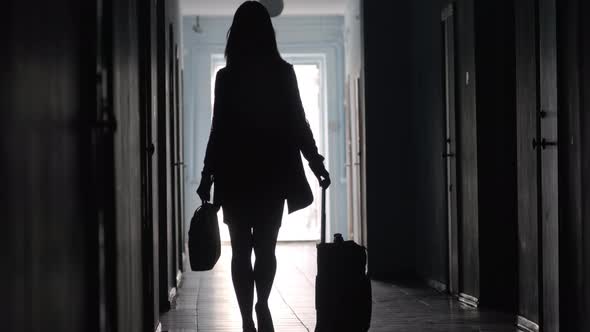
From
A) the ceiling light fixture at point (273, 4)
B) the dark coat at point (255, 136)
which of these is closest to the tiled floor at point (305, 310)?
the dark coat at point (255, 136)

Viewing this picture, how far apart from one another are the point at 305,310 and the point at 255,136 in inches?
77.4

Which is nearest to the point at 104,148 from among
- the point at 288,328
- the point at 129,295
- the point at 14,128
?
the point at 129,295

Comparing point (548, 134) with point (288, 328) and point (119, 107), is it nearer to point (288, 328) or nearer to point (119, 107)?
point (288, 328)

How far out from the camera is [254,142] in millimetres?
3439

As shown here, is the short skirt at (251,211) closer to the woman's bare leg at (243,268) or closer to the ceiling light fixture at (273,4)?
the woman's bare leg at (243,268)

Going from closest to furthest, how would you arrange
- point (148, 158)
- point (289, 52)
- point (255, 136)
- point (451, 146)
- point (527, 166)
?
point (255, 136) → point (148, 158) → point (527, 166) → point (451, 146) → point (289, 52)

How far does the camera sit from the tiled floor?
4379 mm

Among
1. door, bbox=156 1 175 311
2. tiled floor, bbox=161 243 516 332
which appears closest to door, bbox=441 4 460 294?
tiled floor, bbox=161 243 516 332

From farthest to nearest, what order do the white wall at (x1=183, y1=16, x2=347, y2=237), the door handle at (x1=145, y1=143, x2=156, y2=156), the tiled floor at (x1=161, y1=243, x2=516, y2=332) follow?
the white wall at (x1=183, y1=16, x2=347, y2=237) < the tiled floor at (x1=161, y1=243, x2=516, y2=332) < the door handle at (x1=145, y1=143, x2=156, y2=156)

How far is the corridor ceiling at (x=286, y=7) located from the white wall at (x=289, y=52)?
40cm

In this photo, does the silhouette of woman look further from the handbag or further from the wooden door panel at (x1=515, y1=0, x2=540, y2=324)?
the wooden door panel at (x1=515, y1=0, x2=540, y2=324)

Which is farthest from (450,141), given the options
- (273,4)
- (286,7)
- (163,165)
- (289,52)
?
(289,52)

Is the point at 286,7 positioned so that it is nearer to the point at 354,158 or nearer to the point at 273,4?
the point at 273,4

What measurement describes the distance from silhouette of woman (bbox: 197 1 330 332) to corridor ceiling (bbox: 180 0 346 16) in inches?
263
